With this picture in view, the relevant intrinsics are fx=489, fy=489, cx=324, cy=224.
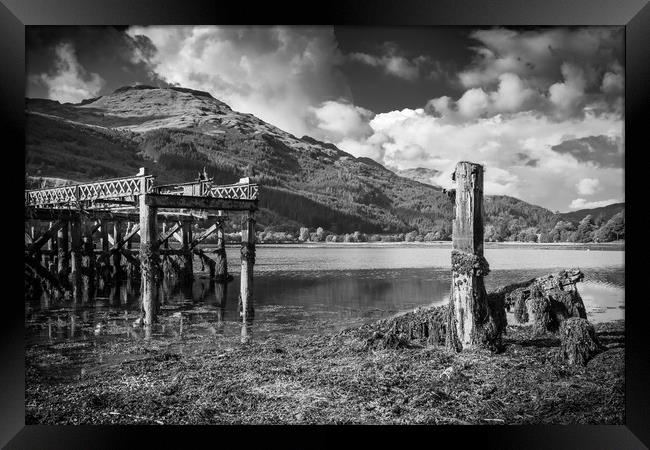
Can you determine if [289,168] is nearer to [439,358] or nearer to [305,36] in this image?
[305,36]

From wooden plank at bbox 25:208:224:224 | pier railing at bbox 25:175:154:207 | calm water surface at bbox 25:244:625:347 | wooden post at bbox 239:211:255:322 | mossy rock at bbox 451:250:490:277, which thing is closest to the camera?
mossy rock at bbox 451:250:490:277

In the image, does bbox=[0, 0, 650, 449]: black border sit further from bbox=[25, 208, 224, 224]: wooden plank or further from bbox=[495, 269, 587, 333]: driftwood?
bbox=[25, 208, 224, 224]: wooden plank

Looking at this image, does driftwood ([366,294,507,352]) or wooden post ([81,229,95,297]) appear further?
wooden post ([81,229,95,297])

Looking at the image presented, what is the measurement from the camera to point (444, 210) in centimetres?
1650

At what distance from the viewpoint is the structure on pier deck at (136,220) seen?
12016 millimetres

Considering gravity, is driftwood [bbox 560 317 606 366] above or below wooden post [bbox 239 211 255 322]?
below

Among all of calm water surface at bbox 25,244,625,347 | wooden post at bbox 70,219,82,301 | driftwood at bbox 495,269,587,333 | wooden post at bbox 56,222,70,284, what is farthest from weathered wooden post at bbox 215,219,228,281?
driftwood at bbox 495,269,587,333

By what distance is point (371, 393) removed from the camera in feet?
27.9

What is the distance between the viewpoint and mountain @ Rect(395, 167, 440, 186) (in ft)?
42.7

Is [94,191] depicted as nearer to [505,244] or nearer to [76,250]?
[76,250]

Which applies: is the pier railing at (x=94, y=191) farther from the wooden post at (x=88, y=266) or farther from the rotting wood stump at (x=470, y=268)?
the rotting wood stump at (x=470, y=268)

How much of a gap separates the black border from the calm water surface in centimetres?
233

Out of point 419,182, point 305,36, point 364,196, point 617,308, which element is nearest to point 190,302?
point 364,196
